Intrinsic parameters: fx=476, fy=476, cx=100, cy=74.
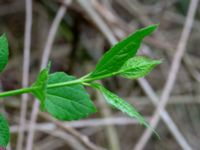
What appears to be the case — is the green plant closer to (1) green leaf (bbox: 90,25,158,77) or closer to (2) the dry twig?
(1) green leaf (bbox: 90,25,158,77)

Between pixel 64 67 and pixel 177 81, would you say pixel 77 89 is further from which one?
pixel 177 81

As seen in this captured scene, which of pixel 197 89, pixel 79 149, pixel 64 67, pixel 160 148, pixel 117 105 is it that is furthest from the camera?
pixel 160 148

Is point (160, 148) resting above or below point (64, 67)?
below

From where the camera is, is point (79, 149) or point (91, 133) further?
point (91, 133)

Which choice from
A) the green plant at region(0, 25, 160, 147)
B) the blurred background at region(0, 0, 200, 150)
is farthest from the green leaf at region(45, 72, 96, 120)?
the blurred background at region(0, 0, 200, 150)

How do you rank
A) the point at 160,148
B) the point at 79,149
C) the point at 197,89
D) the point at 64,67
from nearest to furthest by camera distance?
the point at 79,149 → the point at 64,67 → the point at 197,89 → the point at 160,148

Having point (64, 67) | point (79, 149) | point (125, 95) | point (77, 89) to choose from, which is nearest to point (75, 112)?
point (77, 89)

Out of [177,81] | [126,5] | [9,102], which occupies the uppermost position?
[126,5]

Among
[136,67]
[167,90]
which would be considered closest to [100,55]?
[167,90]
